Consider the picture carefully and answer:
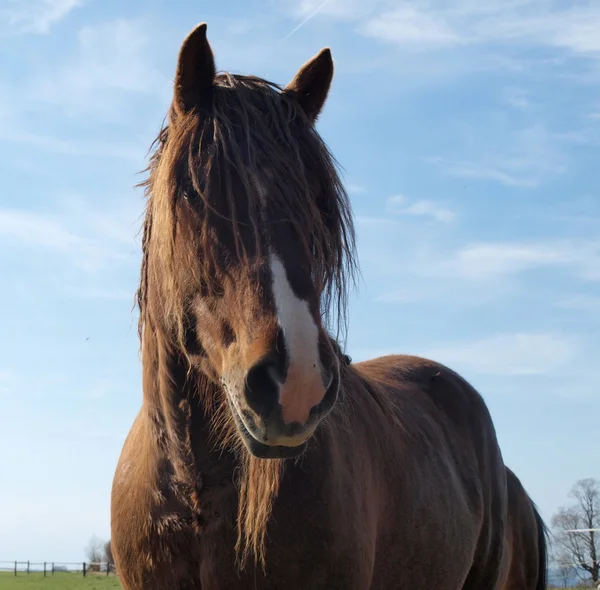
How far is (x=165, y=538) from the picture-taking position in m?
3.22

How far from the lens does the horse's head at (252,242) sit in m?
2.50

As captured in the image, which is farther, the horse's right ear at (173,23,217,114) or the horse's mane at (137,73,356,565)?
the horse's right ear at (173,23,217,114)

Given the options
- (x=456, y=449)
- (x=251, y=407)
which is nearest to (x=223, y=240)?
(x=251, y=407)

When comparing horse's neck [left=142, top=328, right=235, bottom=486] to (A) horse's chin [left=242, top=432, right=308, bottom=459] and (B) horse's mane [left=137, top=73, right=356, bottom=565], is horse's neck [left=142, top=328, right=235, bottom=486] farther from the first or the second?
(A) horse's chin [left=242, top=432, right=308, bottom=459]

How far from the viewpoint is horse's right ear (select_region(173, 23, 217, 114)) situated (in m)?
3.29

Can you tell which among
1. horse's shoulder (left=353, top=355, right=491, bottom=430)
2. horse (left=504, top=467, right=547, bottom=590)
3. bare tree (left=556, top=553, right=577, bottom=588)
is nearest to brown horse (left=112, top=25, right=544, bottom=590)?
horse's shoulder (left=353, top=355, right=491, bottom=430)

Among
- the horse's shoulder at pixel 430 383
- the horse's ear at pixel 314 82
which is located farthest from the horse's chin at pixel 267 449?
the horse's shoulder at pixel 430 383

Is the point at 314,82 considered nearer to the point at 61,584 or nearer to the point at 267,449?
the point at 267,449

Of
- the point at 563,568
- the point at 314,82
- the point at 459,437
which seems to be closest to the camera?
the point at 314,82

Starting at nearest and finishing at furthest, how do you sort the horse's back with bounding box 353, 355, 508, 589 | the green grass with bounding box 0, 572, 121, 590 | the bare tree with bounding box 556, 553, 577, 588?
the horse's back with bounding box 353, 355, 508, 589 < the bare tree with bounding box 556, 553, 577, 588 < the green grass with bounding box 0, 572, 121, 590

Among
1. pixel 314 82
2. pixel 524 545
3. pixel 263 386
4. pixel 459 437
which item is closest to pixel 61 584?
pixel 524 545

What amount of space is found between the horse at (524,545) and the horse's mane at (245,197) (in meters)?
4.20

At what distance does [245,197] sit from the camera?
2945 millimetres

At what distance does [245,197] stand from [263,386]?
0.82 metres
